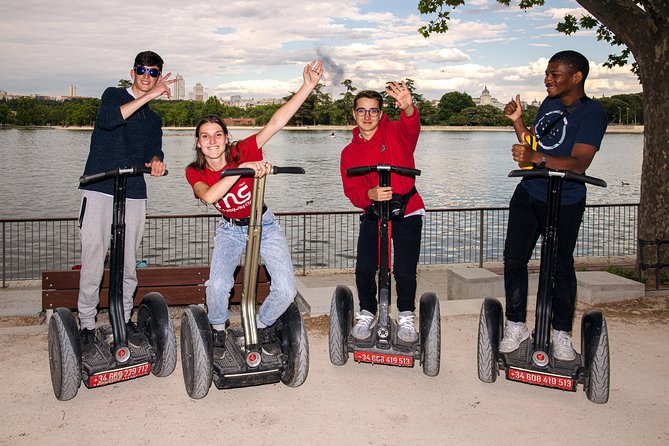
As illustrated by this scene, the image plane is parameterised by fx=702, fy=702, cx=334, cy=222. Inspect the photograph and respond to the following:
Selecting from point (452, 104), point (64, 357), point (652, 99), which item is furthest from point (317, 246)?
point (452, 104)

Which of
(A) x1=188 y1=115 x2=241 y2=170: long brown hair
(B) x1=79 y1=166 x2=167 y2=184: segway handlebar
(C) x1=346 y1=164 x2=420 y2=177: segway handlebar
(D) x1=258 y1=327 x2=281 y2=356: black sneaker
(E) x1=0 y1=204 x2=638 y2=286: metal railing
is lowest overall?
(E) x1=0 y1=204 x2=638 y2=286: metal railing

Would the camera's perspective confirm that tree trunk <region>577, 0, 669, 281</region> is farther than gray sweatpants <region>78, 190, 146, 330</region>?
Yes

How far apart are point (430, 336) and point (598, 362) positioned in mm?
1114

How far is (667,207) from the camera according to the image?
29.2ft

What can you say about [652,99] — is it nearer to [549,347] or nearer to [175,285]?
[549,347]

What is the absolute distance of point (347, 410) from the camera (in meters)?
4.43

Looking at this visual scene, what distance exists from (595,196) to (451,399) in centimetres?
4158

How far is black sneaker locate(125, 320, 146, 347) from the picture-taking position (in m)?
4.76

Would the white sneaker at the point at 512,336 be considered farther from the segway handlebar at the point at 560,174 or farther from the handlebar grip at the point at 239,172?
the handlebar grip at the point at 239,172

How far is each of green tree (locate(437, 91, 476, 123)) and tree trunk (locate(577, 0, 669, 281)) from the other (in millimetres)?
115707

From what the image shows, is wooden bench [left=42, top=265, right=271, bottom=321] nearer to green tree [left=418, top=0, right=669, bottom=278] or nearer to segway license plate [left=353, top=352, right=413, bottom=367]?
segway license plate [left=353, top=352, right=413, bottom=367]

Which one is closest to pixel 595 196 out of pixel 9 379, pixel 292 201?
pixel 292 201

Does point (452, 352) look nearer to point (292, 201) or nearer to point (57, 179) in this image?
point (292, 201)

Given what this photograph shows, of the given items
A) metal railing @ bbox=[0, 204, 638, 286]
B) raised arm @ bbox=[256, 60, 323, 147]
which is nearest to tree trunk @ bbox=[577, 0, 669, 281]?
metal railing @ bbox=[0, 204, 638, 286]
